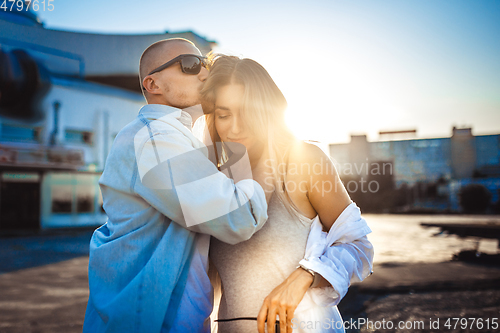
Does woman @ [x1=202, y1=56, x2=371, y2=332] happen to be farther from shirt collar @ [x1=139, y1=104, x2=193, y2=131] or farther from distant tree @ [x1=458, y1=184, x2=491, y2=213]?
distant tree @ [x1=458, y1=184, x2=491, y2=213]

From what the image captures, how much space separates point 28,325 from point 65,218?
19158 mm

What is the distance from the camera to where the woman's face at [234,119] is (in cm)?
185

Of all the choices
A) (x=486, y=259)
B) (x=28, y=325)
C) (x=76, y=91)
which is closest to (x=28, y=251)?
(x=28, y=325)

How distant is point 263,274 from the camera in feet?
5.37

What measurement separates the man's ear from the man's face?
0.02 meters

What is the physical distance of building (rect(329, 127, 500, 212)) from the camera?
3897cm

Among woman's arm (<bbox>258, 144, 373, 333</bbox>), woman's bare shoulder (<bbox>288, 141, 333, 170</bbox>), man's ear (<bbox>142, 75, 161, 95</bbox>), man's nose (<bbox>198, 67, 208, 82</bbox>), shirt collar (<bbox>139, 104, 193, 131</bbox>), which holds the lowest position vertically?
woman's arm (<bbox>258, 144, 373, 333</bbox>)

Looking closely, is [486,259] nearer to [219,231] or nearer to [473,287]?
[473,287]

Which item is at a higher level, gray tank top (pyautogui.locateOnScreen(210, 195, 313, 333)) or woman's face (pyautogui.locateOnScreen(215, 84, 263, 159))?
woman's face (pyautogui.locateOnScreen(215, 84, 263, 159))

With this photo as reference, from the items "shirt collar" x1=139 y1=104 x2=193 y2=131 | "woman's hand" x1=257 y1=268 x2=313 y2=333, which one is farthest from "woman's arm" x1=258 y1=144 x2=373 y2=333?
"shirt collar" x1=139 y1=104 x2=193 y2=131

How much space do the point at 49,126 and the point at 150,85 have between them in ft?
74.4

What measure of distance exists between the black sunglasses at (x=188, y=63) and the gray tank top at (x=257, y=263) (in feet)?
2.78

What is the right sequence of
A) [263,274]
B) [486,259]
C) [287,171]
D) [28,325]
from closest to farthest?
[263,274] → [287,171] → [28,325] → [486,259]

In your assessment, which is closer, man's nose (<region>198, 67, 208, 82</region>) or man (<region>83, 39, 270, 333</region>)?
man (<region>83, 39, 270, 333</region>)
